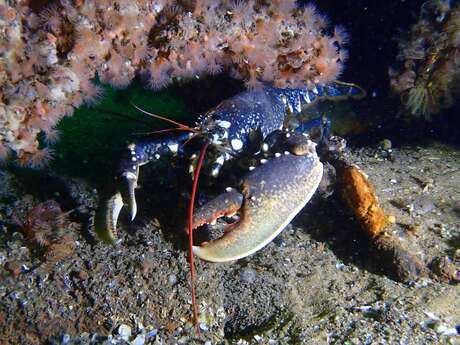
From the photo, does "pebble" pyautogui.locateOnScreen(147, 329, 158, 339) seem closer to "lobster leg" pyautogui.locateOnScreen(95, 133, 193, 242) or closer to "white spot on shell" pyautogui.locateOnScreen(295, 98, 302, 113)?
"lobster leg" pyautogui.locateOnScreen(95, 133, 193, 242)

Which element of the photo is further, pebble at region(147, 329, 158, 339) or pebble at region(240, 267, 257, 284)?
pebble at region(240, 267, 257, 284)

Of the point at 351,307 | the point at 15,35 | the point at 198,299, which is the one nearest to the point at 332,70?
the point at 351,307

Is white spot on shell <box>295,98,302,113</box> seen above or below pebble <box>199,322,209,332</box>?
above

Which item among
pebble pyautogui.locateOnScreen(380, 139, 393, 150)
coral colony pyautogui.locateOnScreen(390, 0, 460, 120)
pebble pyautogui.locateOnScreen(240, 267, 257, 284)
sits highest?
coral colony pyautogui.locateOnScreen(390, 0, 460, 120)

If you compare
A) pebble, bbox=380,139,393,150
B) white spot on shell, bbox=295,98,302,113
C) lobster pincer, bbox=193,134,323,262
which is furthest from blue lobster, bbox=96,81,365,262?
pebble, bbox=380,139,393,150

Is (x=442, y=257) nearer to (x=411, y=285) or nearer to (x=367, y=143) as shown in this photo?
(x=411, y=285)

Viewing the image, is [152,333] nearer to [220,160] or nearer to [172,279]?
[172,279]
